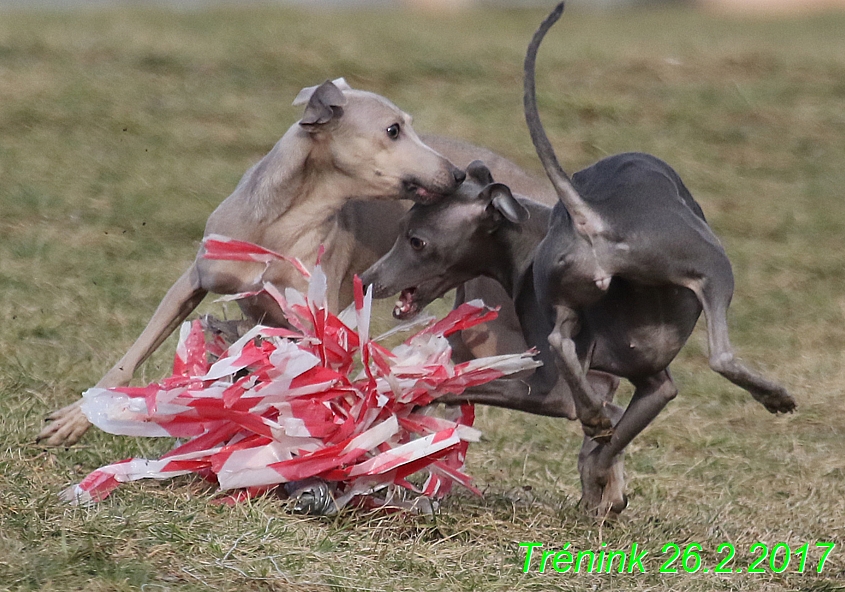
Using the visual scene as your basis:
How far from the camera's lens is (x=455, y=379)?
4051mm

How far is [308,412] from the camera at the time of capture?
3.94 m

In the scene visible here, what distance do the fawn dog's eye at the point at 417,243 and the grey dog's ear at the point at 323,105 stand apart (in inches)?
19.8

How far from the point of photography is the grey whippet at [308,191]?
4.54m

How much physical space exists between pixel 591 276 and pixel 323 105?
1.27 meters

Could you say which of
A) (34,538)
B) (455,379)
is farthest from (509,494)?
(34,538)

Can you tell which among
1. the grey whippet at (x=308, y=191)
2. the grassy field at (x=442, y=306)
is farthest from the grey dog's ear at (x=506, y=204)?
the grassy field at (x=442, y=306)

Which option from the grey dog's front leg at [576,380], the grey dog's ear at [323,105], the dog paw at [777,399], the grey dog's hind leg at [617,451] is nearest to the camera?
the dog paw at [777,399]

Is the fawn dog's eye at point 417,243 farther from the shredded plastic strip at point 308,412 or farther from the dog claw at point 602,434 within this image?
the dog claw at point 602,434

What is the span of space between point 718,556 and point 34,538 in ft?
6.95

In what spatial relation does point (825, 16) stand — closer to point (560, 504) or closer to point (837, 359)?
point (837, 359)

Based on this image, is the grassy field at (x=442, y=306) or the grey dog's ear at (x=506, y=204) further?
the grey dog's ear at (x=506, y=204)

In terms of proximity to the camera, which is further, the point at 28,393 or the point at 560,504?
the point at 28,393

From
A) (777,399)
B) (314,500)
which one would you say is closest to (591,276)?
(777,399)

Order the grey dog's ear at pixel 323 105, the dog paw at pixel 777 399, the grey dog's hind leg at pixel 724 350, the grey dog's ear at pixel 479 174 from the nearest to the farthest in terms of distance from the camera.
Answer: the grey dog's hind leg at pixel 724 350, the dog paw at pixel 777 399, the grey dog's ear at pixel 323 105, the grey dog's ear at pixel 479 174
